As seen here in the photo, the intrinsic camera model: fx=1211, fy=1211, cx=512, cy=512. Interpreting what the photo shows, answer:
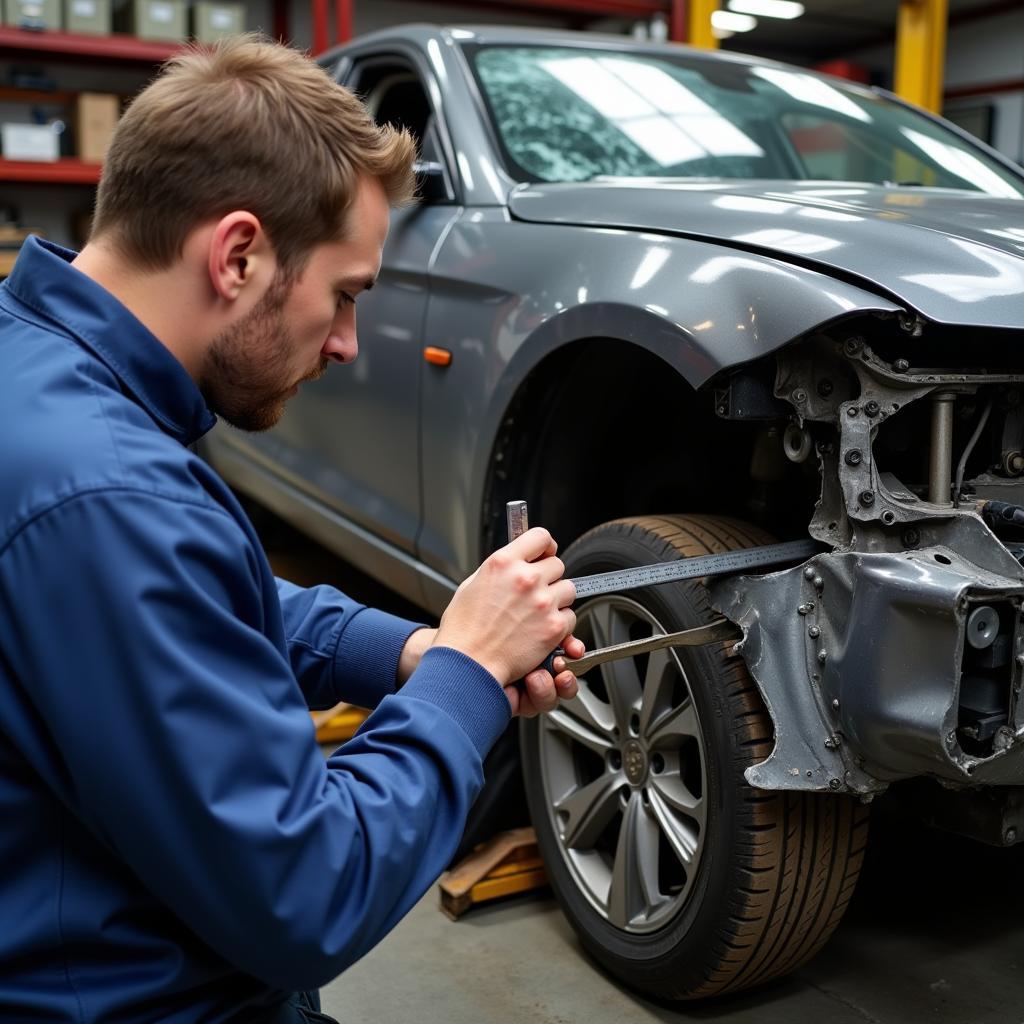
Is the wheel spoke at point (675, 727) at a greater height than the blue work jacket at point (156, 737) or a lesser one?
lesser

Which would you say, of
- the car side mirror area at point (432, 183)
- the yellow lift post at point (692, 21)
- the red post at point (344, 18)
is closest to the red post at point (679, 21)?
the yellow lift post at point (692, 21)

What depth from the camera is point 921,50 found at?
8.18 m

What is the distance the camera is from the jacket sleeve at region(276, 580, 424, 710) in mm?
1328

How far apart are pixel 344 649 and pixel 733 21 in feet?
38.3

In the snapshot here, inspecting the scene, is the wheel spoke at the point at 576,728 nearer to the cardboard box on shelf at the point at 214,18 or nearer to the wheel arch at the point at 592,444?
the wheel arch at the point at 592,444

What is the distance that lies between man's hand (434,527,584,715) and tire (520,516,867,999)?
65cm

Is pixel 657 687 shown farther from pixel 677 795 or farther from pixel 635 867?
pixel 635 867

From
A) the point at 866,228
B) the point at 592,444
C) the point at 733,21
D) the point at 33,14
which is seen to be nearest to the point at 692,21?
the point at 33,14

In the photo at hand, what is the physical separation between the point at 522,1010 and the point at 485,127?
1.69 metres

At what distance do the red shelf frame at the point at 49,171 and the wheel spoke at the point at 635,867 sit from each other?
5.54m

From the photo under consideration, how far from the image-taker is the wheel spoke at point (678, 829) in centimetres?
178

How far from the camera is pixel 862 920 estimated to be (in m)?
2.17

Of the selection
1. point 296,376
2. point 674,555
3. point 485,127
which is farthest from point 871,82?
point 296,376

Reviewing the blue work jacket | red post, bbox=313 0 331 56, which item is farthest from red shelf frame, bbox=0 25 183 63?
the blue work jacket
